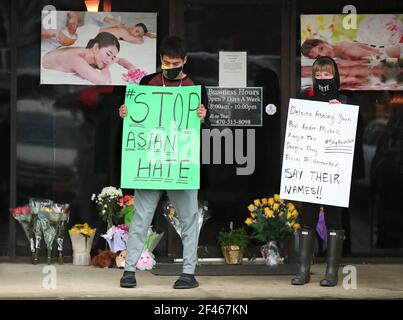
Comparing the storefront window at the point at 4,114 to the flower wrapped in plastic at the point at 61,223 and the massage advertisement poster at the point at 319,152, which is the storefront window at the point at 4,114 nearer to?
the flower wrapped in plastic at the point at 61,223

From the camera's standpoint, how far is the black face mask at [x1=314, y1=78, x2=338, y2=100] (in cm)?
753

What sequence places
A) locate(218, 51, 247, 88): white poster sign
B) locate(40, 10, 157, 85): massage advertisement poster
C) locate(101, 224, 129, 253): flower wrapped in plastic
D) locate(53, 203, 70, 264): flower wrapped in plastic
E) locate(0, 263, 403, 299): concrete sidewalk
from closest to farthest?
locate(0, 263, 403, 299): concrete sidewalk, locate(101, 224, 129, 253): flower wrapped in plastic, locate(53, 203, 70, 264): flower wrapped in plastic, locate(40, 10, 157, 85): massage advertisement poster, locate(218, 51, 247, 88): white poster sign

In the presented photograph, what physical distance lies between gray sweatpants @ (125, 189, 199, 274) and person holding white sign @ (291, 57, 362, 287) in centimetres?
99

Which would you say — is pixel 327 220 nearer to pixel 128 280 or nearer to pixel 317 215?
pixel 317 215

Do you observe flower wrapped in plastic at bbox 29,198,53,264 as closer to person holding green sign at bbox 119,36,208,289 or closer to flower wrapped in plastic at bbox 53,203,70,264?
flower wrapped in plastic at bbox 53,203,70,264

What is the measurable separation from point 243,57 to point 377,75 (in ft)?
4.51

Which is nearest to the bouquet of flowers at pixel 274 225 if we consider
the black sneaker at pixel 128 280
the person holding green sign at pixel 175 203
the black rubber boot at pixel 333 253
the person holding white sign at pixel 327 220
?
the person holding white sign at pixel 327 220

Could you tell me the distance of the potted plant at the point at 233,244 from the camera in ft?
29.0

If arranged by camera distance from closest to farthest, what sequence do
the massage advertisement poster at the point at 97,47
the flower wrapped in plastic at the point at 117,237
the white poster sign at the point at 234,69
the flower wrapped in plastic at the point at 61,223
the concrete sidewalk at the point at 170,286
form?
the concrete sidewalk at the point at 170,286 → the flower wrapped in plastic at the point at 117,237 → the flower wrapped in plastic at the point at 61,223 → the massage advertisement poster at the point at 97,47 → the white poster sign at the point at 234,69

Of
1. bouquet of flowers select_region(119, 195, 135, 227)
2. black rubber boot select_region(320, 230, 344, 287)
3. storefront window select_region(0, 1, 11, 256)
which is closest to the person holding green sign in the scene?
black rubber boot select_region(320, 230, 344, 287)

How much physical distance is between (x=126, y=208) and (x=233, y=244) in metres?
1.11

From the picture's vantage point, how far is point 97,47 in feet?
29.7

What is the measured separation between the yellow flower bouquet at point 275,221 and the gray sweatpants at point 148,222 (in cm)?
149
